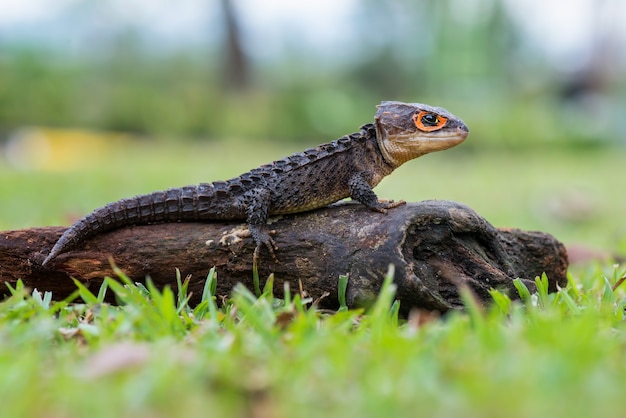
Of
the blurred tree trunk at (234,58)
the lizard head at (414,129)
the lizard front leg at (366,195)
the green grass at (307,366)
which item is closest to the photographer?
the green grass at (307,366)

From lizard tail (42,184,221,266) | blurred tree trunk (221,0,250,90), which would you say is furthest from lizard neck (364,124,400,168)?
blurred tree trunk (221,0,250,90)

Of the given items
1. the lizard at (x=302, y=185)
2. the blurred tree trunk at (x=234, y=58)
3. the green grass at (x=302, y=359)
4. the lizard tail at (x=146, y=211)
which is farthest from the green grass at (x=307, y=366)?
the blurred tree trunk at (x=234, y=58)

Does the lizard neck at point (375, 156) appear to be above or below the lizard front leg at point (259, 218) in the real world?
above

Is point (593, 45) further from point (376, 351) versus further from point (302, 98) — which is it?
point (376, 351)

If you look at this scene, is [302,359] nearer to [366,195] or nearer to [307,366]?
[307,366]

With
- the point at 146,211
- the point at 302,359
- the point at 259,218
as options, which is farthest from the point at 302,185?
the point at 302,359

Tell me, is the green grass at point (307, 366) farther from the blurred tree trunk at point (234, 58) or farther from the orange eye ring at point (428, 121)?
the blurred tree trunk at point (234, 58)
